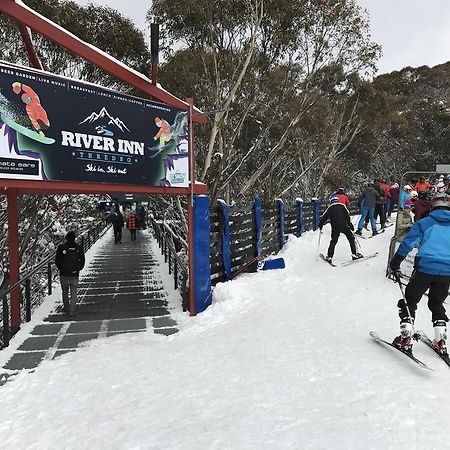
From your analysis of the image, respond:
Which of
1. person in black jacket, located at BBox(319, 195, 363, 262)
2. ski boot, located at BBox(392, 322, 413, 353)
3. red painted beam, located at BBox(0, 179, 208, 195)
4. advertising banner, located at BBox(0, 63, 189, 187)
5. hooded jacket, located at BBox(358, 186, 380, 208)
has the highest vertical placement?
advertising banner, located at BBox(0, 63, 189, 187)

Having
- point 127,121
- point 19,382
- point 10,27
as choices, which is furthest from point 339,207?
point 10,27

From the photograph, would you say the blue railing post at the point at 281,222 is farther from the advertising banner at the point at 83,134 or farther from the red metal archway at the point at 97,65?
the advertising banner at the point at 83,134

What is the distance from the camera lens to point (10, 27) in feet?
44.8

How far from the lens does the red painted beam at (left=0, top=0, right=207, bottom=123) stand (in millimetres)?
6355

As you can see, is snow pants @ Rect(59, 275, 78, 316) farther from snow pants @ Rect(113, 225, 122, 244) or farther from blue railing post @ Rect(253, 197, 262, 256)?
snow pants @ Rect(113, 225, 122, 244)

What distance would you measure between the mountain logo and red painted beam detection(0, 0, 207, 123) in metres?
0.82

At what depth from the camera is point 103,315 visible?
839 cm

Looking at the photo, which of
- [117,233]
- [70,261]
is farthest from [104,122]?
[117,233]

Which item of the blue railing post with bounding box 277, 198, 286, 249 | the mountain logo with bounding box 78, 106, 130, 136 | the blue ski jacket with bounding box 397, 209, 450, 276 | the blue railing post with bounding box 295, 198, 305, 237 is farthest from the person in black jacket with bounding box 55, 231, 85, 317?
the blue railing post with bounding box 295, 198, 305, 237

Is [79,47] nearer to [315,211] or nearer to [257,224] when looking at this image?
[257,224]

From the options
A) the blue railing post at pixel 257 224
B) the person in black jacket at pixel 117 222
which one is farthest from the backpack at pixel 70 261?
the person in black jacket at pixel 117 222

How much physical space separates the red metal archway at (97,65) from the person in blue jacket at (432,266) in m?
3.88

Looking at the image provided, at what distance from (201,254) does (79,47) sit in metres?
3.87

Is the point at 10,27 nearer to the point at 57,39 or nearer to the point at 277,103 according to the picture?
the point at 57,39
